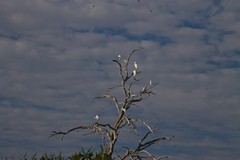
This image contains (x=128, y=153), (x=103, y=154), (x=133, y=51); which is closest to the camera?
(x=103, y=154)

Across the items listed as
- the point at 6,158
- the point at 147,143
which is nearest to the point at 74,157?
Result: the point at 6,158

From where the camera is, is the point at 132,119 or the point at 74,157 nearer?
the point at 74,157

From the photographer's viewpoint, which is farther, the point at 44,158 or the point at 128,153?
the point at 128,153

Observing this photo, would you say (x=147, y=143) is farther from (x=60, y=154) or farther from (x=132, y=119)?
(x=60, y=154)

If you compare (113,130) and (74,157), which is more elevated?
(113,130)

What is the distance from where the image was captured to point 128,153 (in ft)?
74.3

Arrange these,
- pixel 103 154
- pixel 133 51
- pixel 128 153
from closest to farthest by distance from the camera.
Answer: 1. pixel 103 154
2. pixel 128 153
3. pixel 133 51

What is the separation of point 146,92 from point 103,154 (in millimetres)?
5418

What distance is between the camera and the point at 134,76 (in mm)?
23562

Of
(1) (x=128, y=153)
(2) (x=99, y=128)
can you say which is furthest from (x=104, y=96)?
(1) (x=128, y=153)

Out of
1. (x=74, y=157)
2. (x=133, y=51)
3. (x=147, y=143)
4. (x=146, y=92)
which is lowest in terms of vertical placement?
(x=74, y=157)

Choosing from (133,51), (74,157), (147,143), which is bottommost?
(74,157)

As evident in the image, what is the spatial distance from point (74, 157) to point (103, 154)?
130 centimetres

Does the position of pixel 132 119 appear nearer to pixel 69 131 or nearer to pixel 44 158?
pixel 69 131
